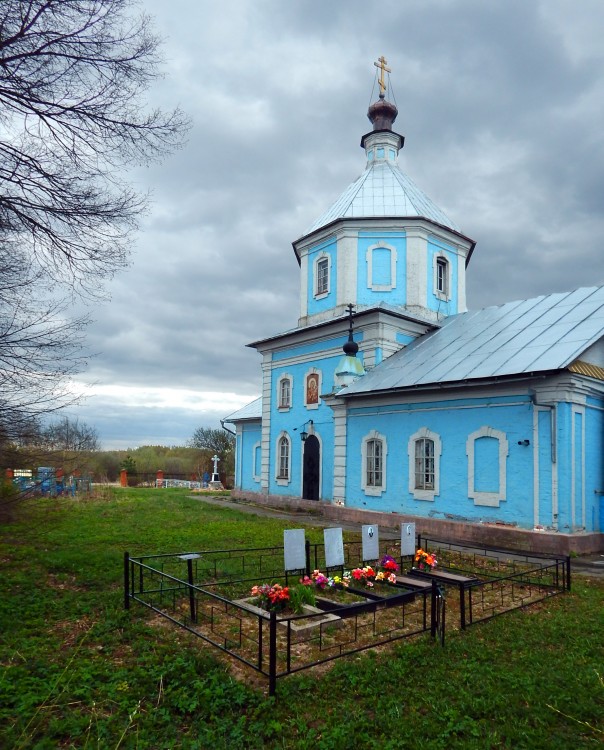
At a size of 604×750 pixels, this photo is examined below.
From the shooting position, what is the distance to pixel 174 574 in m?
9.30

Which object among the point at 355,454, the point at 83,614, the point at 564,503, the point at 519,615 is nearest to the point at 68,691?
the point at 83,614

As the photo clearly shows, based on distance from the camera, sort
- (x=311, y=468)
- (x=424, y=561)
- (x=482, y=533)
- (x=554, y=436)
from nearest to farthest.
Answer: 1. (x=424, y=561)
2. (x=554, y=436)
3. (x=482, y=533)
4. (x=311, y=468)

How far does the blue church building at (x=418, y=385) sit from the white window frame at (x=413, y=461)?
0.12ft

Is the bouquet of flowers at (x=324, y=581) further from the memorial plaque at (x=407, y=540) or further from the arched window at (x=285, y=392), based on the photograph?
the arched window at (x=285, y=392)

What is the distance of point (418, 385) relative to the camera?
15.1 metres

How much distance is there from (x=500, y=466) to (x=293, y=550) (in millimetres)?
7145

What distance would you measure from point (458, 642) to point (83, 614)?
455 centimetres

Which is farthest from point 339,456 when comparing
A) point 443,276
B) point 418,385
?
point 443,276

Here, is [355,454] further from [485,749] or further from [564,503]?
[485,749]

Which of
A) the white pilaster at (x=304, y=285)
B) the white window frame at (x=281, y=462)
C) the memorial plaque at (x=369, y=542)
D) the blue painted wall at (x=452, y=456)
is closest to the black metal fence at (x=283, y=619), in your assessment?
the memorial plaque at (x=369, y=542)

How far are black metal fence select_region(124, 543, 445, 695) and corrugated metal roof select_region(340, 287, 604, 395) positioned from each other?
718cm

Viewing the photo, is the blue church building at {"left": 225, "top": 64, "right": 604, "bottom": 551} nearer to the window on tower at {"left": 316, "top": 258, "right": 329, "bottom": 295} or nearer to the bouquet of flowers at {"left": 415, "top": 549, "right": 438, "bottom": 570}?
the window on tower at {"left": 316, "top": 258, "right": 329, "bottom": 295}

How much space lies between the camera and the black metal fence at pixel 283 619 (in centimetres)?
561

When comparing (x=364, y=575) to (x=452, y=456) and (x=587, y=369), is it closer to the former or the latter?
(x=452, y=456)
